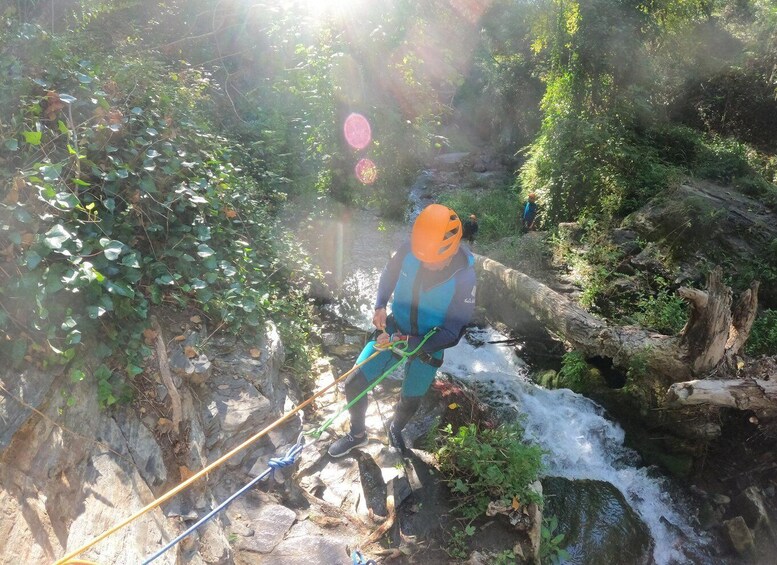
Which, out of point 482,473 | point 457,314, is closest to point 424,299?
point 457,314

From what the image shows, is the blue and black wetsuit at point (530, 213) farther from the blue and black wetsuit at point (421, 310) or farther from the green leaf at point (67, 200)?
the green leaf at point (67, 200)

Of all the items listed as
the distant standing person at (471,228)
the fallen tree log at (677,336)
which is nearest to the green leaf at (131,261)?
the fallen tree log at (677,336)

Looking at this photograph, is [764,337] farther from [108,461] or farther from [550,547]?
[108,461]

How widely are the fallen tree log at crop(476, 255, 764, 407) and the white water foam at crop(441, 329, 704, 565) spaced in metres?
0.76

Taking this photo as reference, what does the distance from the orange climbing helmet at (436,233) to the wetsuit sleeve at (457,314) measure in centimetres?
24

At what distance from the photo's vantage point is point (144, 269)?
3236 millimetres

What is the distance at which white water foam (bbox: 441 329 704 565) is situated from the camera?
443 centimetres

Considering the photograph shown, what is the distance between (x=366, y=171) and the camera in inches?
275

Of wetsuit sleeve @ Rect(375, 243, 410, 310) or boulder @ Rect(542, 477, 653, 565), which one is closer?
wetsuit sleeve @ Rect(375, 243, 410, 310)

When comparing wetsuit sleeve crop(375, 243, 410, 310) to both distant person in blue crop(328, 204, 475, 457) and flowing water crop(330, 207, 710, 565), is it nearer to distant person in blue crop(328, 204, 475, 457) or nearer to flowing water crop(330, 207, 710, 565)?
distant person in blue crop(328, 204, 475, 457)

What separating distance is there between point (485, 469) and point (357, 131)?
501cm

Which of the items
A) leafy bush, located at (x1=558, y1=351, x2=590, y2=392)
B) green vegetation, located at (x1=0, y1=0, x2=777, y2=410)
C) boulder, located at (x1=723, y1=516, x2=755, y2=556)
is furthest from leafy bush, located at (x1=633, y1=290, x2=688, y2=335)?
boulder, located at (x1=723, y1=516, x2=755, y2=556)

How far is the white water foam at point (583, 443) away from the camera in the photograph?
443 centimetres

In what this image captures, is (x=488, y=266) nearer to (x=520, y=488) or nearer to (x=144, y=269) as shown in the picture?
(x=520, y=488)
